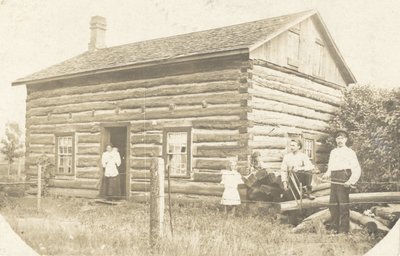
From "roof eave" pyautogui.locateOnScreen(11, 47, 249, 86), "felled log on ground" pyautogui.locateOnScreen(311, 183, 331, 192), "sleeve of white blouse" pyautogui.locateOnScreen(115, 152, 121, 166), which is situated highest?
"roof eave" pyautogui.locateOnScreen(11, 47, 249, 86)

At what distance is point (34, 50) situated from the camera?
263 inches

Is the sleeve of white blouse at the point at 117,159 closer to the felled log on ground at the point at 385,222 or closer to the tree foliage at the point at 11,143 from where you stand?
the tree foliage at the point at 11,143

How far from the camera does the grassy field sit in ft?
18.6

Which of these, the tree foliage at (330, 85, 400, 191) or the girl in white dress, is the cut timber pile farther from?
the girl in white dress

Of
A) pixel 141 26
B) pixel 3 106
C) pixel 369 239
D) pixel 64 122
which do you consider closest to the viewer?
pixel 369 239

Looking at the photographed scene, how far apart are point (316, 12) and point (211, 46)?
→ 84.2 inches

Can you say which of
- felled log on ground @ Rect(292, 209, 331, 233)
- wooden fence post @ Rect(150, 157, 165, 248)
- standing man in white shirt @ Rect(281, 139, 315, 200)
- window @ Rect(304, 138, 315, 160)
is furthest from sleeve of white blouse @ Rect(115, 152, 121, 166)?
felled log on ground @ Rect(292, 209, 331, 233)

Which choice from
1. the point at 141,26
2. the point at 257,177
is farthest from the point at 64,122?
the point at 257,177

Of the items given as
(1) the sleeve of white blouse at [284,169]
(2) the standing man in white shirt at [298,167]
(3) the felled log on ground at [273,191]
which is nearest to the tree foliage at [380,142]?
(2) the standing man in white shirt at [298,167]

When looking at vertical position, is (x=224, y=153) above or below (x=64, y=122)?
below

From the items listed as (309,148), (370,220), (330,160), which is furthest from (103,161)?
(370,220)

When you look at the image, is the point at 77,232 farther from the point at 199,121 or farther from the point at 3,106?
the point at 199,121

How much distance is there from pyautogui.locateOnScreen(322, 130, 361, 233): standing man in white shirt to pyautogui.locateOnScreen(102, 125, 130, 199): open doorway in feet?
11.1

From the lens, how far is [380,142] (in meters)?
6.21
